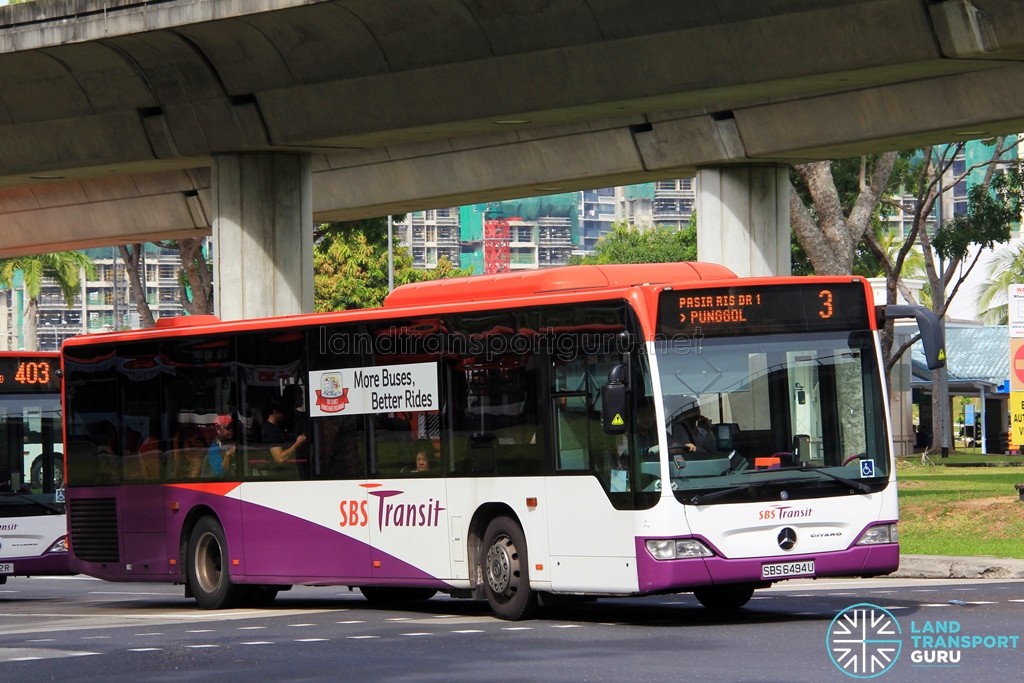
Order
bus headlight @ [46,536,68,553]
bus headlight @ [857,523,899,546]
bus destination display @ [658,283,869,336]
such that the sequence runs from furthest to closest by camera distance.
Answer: bus headlight @ [46,536,68,553] → bus headlight @ [857,523,899,546] → bus destination display @ [658,283,869,336]

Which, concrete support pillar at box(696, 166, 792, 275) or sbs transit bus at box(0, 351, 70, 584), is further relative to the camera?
concrete support pillar at box(696, 166, 792, 275)

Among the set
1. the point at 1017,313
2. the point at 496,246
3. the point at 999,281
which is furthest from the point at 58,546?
the point at 496,246

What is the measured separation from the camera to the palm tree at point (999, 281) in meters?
84.7

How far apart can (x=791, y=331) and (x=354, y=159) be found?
17580 mm

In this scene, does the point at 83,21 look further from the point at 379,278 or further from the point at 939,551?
the point at 379,278

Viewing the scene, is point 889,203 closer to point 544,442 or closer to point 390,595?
point 390,595

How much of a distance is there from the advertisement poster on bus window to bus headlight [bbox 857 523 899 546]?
3960 millimetres

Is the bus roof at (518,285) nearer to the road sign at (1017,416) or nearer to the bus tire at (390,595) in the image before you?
the bus tire at (390,595)

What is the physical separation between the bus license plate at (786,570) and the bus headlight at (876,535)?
0.56 metres

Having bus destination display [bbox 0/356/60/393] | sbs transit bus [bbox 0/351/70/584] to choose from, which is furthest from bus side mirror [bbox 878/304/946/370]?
bus destination display [bbox 0/356/60/393]

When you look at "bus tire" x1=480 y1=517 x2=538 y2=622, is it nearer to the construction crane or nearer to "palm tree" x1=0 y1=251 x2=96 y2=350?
"palm tree" x1=0 y1=251 x2=96 y2=350

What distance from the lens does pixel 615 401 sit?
1470 cm

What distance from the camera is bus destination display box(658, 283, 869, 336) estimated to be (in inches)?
593

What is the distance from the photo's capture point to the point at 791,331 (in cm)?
1538
